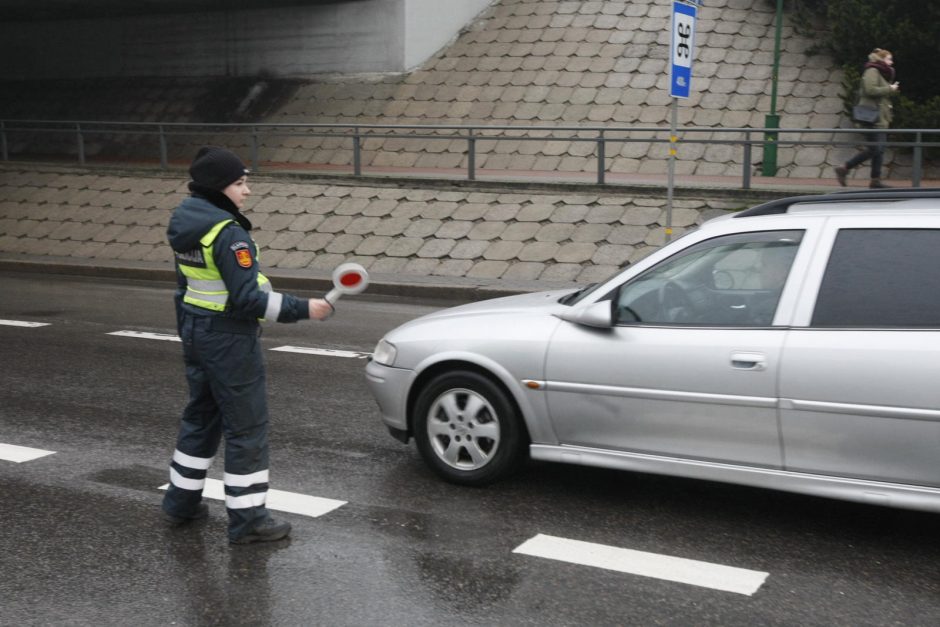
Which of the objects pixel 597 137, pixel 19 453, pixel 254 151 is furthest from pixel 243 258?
pixel 254 151

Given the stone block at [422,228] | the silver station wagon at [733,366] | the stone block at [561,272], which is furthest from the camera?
the stone block at [422,228]

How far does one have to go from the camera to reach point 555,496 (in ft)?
17.7

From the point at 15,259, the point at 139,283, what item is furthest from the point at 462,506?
the point at 15,259

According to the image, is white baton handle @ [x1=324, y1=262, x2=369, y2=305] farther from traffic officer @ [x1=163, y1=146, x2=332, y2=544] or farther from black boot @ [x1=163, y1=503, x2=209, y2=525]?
black boot @ [x1=163, y1=503, x2=209, y2=525]

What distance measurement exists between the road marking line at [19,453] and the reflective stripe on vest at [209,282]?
2170 mm

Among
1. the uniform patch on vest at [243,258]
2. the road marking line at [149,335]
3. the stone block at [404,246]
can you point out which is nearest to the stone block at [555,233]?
the stone block at [404,246]

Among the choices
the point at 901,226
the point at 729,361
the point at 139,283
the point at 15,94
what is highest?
the point at 15,94

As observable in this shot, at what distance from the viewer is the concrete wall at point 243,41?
2334 cm

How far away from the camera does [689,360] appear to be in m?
4.84

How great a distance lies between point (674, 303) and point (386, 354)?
1.58 meters

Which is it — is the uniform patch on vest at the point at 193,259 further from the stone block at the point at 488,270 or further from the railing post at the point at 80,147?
the railing post at the point at 80,147

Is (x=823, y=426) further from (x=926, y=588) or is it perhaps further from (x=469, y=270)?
(x=469, y=270)

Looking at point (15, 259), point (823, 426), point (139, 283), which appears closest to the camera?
point (823, 426)

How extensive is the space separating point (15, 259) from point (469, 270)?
7429mm
